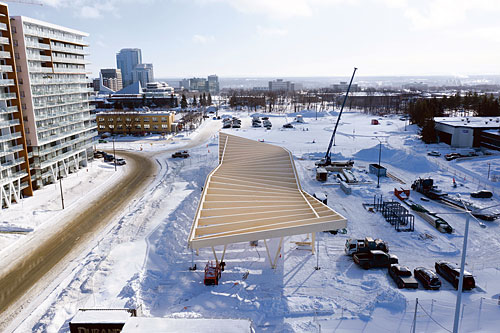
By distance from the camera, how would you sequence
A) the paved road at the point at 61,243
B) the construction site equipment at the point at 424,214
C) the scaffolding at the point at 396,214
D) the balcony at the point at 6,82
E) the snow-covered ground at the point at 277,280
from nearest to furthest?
the snow-covered ground at the point at 277,280
the paved road at the point at 61,243
the construction site equipment at the point at 424,214
the scaffolding at the point at 396,214
the balcony at the point at 6,82

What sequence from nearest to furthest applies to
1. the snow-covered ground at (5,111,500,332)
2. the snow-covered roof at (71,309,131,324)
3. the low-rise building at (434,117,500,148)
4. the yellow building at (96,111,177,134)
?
the snow-covered roof at (71,309,131,324) < the snow-covered ground at (5,111,500,332) < the low-rise building at (434,117,500,148) < the yellow building at (96,111,177,134)

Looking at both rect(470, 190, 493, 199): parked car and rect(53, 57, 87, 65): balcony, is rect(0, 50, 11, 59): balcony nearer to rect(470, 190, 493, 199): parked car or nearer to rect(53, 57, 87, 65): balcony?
rect(53, 57, 87, 65): balcony

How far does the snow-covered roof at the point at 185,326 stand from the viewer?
56.5ft

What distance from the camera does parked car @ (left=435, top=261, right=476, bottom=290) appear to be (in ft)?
82.9

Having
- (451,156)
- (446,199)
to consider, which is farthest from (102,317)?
(451,156)

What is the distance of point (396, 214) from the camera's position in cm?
3906

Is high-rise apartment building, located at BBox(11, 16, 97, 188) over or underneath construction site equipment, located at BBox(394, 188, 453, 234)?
over

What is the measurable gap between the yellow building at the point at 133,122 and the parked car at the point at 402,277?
269 ft

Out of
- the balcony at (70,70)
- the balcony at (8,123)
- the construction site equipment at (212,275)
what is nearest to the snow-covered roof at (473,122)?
the construction site equipment at (212,275)

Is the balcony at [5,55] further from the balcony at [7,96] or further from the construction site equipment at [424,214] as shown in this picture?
the construction site equipment at [424,214]

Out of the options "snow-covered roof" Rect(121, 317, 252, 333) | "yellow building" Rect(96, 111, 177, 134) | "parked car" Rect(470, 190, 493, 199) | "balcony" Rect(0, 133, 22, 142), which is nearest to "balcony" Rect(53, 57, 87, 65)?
"balcony" Rect(0, 133, 22, 142)

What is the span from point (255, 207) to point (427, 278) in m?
13.5

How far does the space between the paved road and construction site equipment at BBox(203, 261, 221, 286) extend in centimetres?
1255

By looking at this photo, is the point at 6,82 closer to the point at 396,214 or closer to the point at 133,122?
the point at 396,214
